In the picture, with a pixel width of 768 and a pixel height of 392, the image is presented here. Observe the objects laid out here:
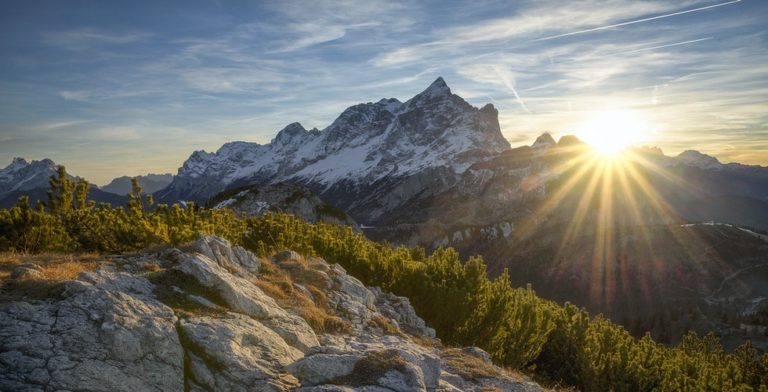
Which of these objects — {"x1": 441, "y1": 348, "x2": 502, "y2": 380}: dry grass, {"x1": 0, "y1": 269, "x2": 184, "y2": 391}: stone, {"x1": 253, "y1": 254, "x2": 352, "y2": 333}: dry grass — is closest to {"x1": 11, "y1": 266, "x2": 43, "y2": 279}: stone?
{"x1": 0, "y1": 269, "x2": 184, "y2": 391}: stone

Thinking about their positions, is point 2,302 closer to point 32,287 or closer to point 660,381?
point 32,287

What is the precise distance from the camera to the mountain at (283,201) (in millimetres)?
153375

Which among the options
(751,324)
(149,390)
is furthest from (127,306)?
(751,324)

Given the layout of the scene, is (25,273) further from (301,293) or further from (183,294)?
(301,293)

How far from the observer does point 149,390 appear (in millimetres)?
10211

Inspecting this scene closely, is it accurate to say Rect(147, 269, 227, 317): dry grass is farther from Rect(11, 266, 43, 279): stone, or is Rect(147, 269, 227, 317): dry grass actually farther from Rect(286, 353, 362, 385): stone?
Rect(286, 353, 362, 385): stone

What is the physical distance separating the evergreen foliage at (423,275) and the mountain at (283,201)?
4676 inches

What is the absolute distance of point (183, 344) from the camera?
11.7 m

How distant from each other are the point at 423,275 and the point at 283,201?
477 feet

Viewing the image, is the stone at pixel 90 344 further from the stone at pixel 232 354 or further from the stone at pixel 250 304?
the stone at pixel 250 304

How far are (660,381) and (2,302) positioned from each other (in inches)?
1566

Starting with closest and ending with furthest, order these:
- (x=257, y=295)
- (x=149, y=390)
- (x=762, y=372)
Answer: (x=149, y=390), (x=257, y=295), (x=762, y=372)

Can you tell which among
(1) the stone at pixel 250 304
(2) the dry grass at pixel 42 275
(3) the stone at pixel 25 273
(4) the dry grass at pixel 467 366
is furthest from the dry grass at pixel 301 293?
(3) the stone at pixel 25 273

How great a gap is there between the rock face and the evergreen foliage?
5024 mm
